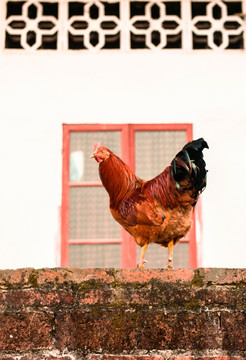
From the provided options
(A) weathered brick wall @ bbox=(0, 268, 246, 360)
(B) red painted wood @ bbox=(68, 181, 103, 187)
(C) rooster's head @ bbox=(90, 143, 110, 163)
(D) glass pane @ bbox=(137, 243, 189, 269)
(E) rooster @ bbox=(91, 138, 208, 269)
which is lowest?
(A) weathered brick wall @ bbox=(0, 268, 246, 360)

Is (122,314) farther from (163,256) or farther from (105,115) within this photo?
(105,115)

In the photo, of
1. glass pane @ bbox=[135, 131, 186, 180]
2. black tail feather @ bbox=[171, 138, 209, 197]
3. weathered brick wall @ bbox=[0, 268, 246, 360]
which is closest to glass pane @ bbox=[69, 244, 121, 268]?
glass pane @ bbox=[135, 131, 186, 180]

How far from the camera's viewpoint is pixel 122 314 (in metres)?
2.74

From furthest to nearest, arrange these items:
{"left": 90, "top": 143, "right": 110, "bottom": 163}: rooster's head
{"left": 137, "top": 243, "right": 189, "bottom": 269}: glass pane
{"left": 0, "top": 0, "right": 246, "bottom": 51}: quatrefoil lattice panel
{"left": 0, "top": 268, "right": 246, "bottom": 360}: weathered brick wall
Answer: {"left": 0, "top": 0, "right": 246, "bottom": 51}: quatrefoil lattice panel
{"left": 137, "top": 243, "right": 189, "bottom": 269}: glass pane
{"left": 90, "top": 143, "right": 110, "bottom": 163}: rooster's head
{"left": 0, "top": 268, "right": 246, "bottom": 360}: weathered brick wall

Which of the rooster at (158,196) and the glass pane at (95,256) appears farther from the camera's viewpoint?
the glass pane at (95,256)

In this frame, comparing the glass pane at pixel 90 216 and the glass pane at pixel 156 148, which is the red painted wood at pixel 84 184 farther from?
the glass pane at pixel 156 148

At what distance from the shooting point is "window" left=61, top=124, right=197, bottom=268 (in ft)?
18.9

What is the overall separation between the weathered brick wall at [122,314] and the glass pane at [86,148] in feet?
10.5

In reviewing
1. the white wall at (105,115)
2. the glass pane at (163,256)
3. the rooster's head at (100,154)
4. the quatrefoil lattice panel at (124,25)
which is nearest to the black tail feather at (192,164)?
the rooster's head at (100,154)

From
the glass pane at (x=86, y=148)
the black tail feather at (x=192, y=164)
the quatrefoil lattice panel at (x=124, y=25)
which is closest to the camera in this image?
the black tail feather at (x=192, y=164)

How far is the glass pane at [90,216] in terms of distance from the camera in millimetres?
5856

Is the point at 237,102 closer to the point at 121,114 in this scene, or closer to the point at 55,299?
the point at 121,114

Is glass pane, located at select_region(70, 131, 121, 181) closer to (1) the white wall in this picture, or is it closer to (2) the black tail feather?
(1) the white wall

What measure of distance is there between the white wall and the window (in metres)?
0.08
